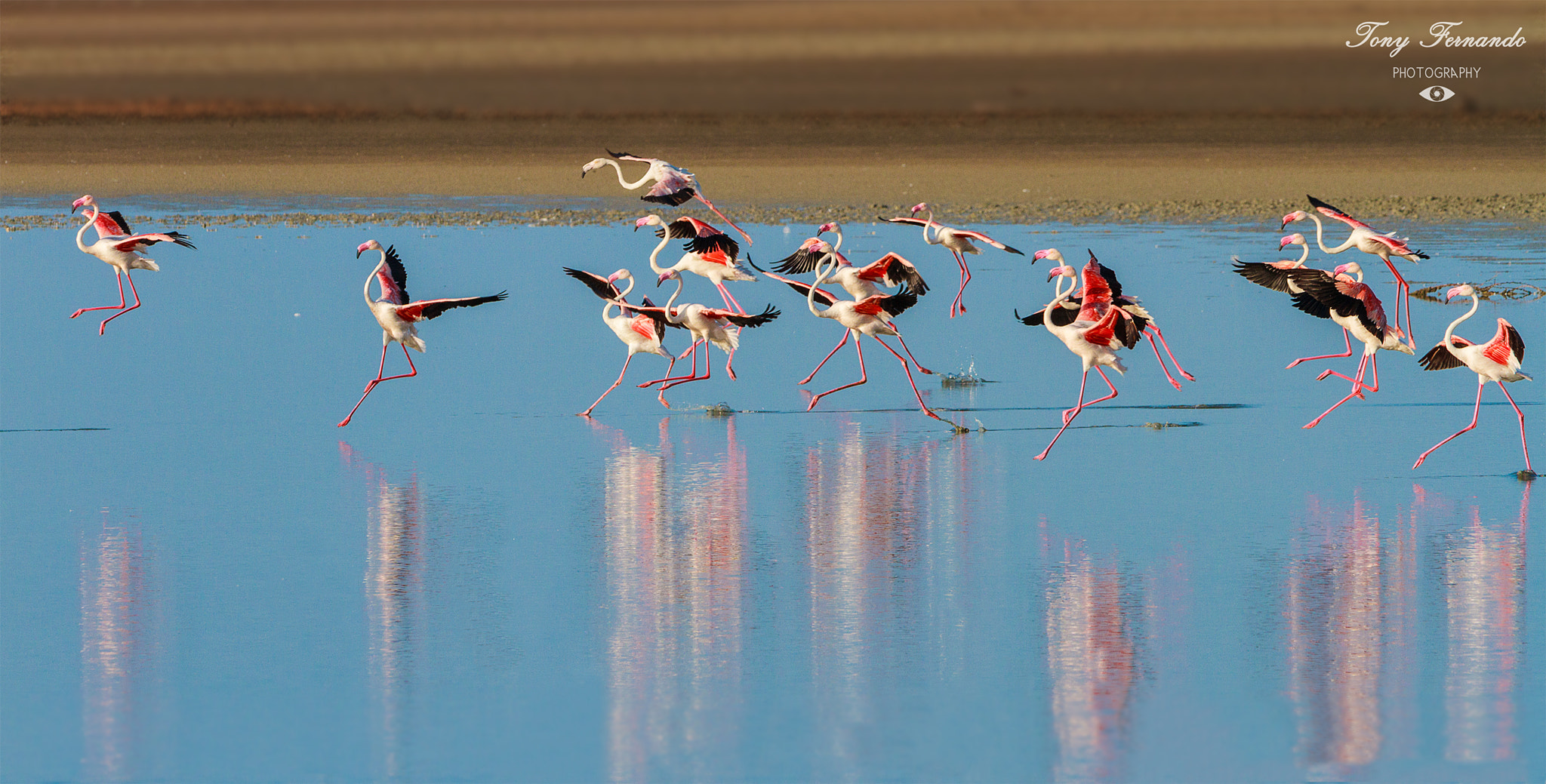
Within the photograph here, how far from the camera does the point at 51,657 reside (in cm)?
551

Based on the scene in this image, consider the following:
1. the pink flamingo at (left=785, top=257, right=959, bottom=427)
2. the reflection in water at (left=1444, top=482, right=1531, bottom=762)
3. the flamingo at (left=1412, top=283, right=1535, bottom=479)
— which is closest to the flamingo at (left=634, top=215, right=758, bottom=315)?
the pink flamingo at (left=785, top=257, right=959, bottom=427)

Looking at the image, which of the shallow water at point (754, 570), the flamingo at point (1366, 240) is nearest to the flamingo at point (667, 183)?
the shallow water at point (754, 570)

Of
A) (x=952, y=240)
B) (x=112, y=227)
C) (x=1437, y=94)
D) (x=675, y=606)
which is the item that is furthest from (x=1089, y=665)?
(x=1437, y=94)

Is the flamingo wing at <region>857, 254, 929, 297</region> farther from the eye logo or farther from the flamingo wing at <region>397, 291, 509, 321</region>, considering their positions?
the eye logo

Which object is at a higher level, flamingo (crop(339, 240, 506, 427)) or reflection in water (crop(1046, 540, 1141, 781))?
flamingo (crop(339, 240, 506, 427))

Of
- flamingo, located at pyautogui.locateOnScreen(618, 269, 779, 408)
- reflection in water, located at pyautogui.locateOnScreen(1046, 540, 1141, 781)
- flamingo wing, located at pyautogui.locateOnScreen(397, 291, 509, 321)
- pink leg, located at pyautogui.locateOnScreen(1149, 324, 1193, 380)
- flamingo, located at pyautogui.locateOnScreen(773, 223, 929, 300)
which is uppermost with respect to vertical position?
flamingo, located at pyautogui.locateOnScreen(773, 223, 929, 300)

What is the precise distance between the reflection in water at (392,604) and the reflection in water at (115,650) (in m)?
0.64

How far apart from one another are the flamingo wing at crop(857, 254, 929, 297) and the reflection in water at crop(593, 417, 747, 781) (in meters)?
2.13

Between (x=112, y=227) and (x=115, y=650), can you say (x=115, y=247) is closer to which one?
(x=112, y=227)

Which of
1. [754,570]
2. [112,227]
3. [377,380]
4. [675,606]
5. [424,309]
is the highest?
[112,227]

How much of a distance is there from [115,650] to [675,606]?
179 centimetres

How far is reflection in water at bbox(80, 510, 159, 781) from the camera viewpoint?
15.6 feet

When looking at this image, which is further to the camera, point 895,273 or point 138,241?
point 138,241

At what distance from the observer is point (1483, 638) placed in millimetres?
5629
